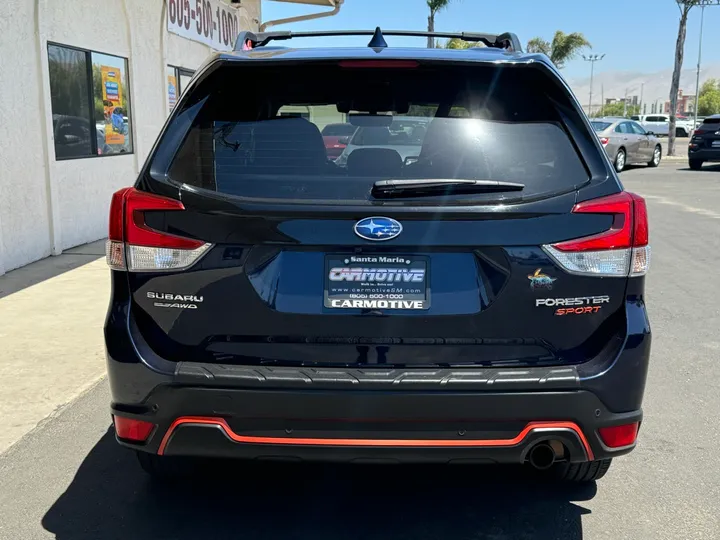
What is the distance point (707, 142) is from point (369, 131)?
23.3 meters

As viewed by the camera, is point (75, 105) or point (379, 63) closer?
point (379, 63)

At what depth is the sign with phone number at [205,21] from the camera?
12.2 metres

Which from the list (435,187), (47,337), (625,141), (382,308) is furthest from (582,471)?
(625,141)

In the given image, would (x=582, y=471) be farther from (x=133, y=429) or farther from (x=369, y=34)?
(x=369, y=34)

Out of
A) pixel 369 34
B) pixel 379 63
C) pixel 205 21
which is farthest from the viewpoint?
pixel 205 21

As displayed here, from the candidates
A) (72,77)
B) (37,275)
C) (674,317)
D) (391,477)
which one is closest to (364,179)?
(391,477)

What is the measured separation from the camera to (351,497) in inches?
131

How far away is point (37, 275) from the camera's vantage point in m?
7.70

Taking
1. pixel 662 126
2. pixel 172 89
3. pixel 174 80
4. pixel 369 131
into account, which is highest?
pixel 174 80

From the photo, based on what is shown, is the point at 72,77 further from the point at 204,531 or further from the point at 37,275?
the point at 204,531

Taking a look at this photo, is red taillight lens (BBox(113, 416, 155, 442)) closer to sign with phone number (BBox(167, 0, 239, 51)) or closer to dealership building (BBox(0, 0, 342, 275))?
dealership building (BBox(0, 0, 342, 275))

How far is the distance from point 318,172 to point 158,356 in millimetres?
876

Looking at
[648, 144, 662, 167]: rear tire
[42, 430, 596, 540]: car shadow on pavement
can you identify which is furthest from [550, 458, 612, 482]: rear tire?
[648, 144, 662, 167]: rear tire

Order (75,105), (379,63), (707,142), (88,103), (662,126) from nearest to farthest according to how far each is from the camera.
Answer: (379,63) → (75,105) → (88,103) → (707,142) → (662,126)
